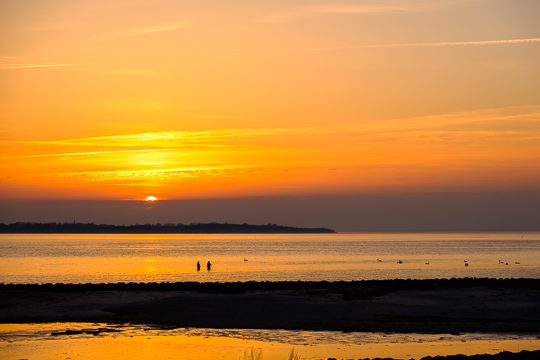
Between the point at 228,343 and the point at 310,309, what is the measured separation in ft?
35.2

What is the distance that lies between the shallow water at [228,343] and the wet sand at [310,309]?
2.38m

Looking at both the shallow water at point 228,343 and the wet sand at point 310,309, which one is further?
the wet sand at point 310,309

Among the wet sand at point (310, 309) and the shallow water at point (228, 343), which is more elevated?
the wet sand at point (310, 309)

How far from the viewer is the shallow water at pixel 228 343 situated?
28.9 meters

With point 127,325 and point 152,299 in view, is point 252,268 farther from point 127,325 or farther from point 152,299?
point 127,325

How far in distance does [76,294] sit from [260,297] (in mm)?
11552

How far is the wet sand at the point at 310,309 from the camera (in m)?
38.1

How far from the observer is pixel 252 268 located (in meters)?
104

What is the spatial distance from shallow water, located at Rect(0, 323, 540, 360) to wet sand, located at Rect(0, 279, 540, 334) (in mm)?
2382

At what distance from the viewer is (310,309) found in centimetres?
4212

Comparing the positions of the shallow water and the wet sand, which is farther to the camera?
the wet sand

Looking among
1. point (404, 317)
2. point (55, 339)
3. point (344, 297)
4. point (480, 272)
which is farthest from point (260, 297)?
point (480, 272)

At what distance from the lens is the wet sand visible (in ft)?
125

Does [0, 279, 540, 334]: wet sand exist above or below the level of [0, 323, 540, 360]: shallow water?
above
